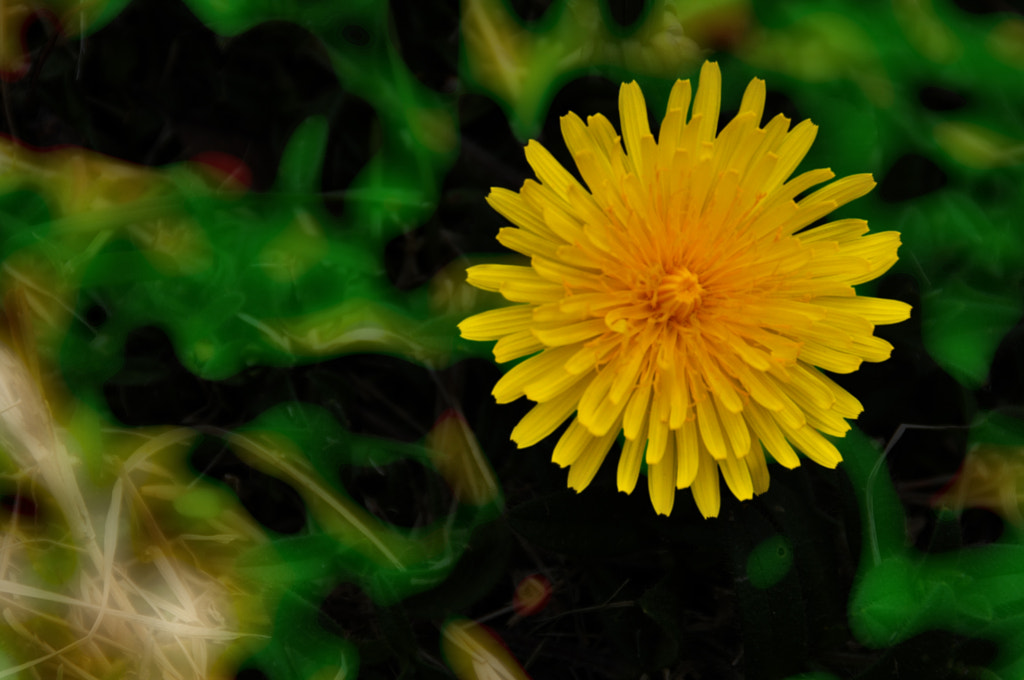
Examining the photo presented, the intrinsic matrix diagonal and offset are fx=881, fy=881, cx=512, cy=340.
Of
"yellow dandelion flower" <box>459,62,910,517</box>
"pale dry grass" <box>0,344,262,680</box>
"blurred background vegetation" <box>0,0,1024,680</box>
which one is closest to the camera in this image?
"yellow dandelion flower" <box>459,62,910,517</box>

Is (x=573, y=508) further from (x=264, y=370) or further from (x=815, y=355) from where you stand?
(x=264, y=370)

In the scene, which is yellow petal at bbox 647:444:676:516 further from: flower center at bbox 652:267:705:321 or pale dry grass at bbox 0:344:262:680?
pale dry grass at bbox 0:344:262:680

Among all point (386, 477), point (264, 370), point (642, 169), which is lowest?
point (386, 477)

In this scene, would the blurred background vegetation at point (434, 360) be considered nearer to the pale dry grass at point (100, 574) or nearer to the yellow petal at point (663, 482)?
the pale dry grass at point (100, 574)

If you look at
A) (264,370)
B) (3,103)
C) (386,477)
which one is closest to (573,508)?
(386,477)

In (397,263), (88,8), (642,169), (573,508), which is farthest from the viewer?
(397,263)

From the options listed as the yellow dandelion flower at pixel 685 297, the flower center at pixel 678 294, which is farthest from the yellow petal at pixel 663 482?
the flower center at pixel 678 294

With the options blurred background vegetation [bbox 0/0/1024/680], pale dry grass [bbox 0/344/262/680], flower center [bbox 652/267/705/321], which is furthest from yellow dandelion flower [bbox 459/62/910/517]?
pale dry grass [bbox 0/344/262/680]
